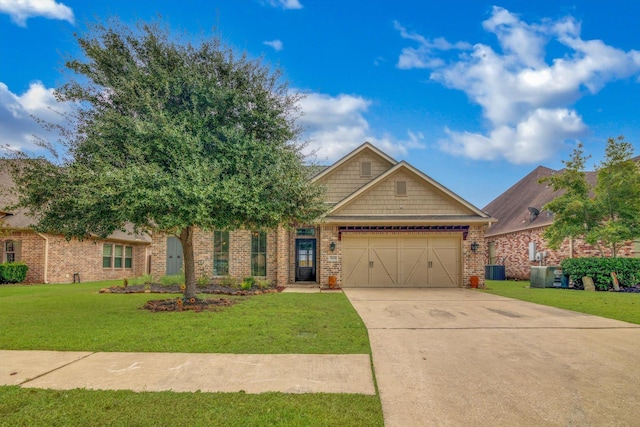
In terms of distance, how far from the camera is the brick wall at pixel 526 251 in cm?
1861

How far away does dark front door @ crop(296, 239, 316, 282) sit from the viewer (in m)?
16.9

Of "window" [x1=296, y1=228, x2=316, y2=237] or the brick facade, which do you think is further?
the brick facade

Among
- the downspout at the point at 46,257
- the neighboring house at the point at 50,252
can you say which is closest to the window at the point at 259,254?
the neighboring house at the point at 50,252

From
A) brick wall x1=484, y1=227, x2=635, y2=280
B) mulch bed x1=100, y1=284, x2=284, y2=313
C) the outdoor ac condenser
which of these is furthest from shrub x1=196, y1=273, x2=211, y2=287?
the outdoor ac condenser

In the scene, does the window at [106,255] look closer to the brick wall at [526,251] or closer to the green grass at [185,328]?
the green grass at [185,328]

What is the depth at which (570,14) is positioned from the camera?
13.1m

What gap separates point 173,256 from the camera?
16469mm

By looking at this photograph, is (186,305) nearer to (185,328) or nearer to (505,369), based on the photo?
(185,328)

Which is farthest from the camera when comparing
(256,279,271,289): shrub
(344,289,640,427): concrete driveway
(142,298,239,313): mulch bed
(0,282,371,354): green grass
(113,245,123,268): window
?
(113,245,123,268): window

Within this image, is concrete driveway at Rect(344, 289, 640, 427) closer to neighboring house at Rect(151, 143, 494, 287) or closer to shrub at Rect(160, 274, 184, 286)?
neighboring house at Rect(151, 143, 494, 287)

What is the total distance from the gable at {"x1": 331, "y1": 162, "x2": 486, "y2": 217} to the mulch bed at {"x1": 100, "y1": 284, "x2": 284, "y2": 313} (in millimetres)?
4722

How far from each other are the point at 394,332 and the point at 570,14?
13.0 metres

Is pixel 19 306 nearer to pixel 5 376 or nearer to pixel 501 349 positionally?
pixel 5 376

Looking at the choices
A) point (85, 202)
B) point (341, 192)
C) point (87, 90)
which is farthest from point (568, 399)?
point (341, 192)
